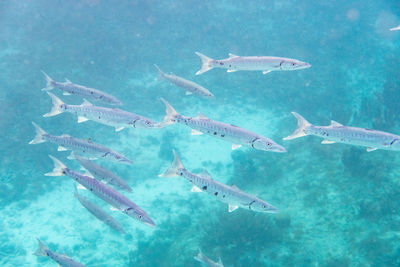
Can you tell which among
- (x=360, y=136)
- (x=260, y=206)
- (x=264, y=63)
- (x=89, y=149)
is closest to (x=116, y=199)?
(x=89, y=149)

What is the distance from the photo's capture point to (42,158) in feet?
48.3

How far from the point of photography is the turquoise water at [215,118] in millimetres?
10484

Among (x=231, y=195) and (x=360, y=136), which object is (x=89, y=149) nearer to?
(x=231, y=195)

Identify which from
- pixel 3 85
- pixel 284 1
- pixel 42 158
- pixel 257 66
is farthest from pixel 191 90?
pixel 284 1

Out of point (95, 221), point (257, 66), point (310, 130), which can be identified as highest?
point (257, 66)

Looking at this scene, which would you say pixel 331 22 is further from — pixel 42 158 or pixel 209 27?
pixel 42 158

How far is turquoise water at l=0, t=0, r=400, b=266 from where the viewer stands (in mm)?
10484

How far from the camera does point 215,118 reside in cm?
1770

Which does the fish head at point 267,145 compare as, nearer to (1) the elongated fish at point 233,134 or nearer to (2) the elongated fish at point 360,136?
(1) the elongated fish at point 233,134

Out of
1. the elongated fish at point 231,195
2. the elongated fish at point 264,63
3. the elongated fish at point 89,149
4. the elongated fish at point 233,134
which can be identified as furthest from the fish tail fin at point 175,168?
the elongated fish at point 264,63

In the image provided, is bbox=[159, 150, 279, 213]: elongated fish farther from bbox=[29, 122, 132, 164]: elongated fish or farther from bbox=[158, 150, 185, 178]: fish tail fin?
bbox=[29, 122, 132, 164]: elongated fish

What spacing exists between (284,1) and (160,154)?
1747 centimetres

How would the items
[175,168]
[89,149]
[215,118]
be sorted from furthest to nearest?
[215,118] < [89,149] < [175,168]

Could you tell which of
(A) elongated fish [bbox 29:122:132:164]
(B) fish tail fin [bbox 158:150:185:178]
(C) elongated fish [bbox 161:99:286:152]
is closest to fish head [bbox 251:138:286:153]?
(C) elongated fish [bbox 161:99:286:152]
